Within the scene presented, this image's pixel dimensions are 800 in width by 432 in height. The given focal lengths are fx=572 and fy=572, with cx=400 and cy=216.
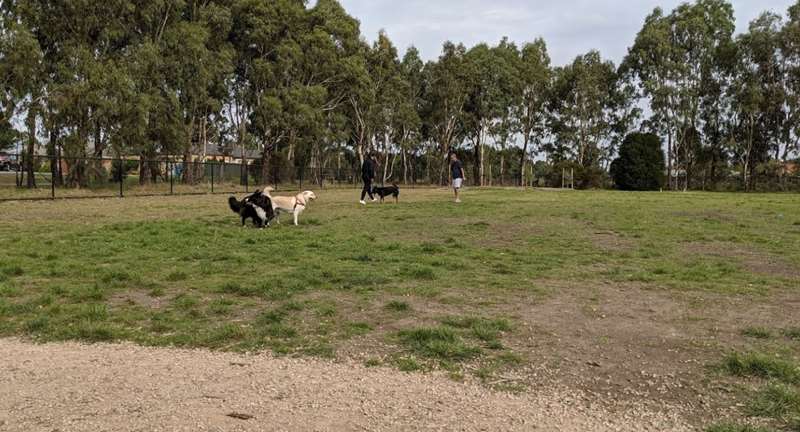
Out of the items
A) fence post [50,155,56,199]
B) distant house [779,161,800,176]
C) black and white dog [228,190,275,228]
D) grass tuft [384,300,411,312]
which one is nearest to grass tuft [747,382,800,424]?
grass tuft [384,300,411,312]

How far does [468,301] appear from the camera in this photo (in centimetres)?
601

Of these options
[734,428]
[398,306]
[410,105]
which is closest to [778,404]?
[734,428]

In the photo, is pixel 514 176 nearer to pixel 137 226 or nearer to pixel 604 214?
pixel 604 214

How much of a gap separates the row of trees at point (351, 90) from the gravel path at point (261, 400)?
945 inches

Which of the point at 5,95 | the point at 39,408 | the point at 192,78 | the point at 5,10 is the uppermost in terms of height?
the point at 5,10

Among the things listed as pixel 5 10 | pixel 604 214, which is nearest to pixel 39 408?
pixel 604 214

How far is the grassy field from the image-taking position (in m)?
3.93

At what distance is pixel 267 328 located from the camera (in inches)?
193

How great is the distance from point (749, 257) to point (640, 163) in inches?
1348

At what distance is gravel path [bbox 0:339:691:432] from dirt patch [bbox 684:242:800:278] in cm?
585

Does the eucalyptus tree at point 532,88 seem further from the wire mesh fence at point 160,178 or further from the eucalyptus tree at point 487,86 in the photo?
the wire mesh fence at point 160,178

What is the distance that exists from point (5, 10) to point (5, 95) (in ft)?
16.3

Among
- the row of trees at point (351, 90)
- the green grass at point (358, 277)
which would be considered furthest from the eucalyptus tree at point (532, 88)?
the green grass at point (358, 277)

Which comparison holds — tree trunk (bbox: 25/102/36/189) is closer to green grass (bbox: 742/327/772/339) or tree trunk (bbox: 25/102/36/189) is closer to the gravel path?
the gravel path
